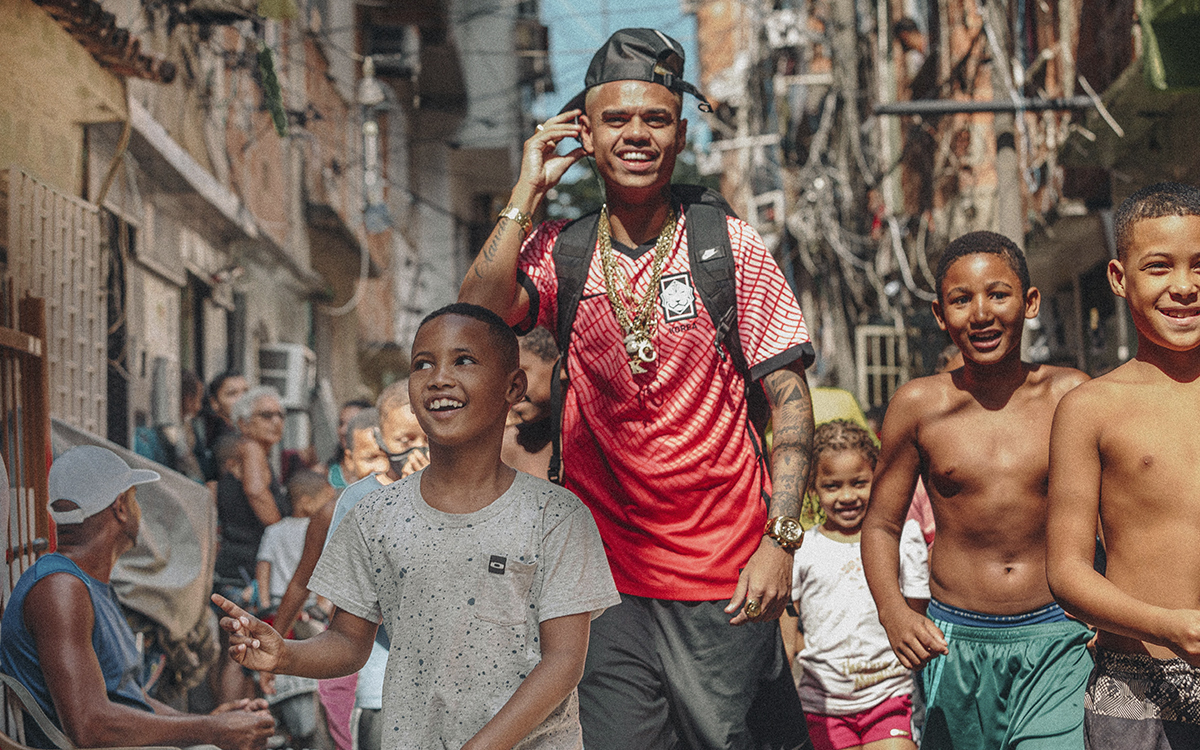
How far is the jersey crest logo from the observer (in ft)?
12.4

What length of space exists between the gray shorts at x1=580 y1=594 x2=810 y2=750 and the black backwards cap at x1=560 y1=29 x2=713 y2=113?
1.47m

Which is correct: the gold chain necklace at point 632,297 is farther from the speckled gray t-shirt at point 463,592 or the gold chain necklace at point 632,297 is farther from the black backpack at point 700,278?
the speckled gray t-shirt at point 463,592

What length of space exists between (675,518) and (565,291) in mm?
732

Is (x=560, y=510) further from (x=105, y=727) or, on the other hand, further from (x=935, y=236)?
(x=935, y=236)

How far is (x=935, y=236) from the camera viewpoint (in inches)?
716

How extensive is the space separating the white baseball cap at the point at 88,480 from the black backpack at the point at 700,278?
69.8 inches

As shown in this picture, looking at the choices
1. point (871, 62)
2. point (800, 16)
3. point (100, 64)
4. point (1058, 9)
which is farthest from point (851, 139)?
point (100, 64)

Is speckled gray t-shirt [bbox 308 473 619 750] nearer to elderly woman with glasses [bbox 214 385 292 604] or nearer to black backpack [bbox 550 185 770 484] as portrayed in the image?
black backpack [bbox 550 185 770 484]

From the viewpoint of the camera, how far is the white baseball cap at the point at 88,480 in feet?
15.4

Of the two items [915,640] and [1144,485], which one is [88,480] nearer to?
[915,640]

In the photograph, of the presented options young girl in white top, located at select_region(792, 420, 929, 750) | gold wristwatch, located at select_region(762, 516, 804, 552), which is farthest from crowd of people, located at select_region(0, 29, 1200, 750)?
young girl in white top, located at select_region(792, 420, 929, 750)

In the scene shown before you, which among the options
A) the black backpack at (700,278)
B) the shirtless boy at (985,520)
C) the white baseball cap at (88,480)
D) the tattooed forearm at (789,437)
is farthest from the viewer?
the white baseball cap at (88,480)

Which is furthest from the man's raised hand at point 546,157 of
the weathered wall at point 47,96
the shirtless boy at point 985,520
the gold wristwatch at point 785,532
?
the weathered wall at point 47,96

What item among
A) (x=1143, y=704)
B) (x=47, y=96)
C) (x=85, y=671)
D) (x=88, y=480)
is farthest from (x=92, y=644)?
(x=47, y=96)
